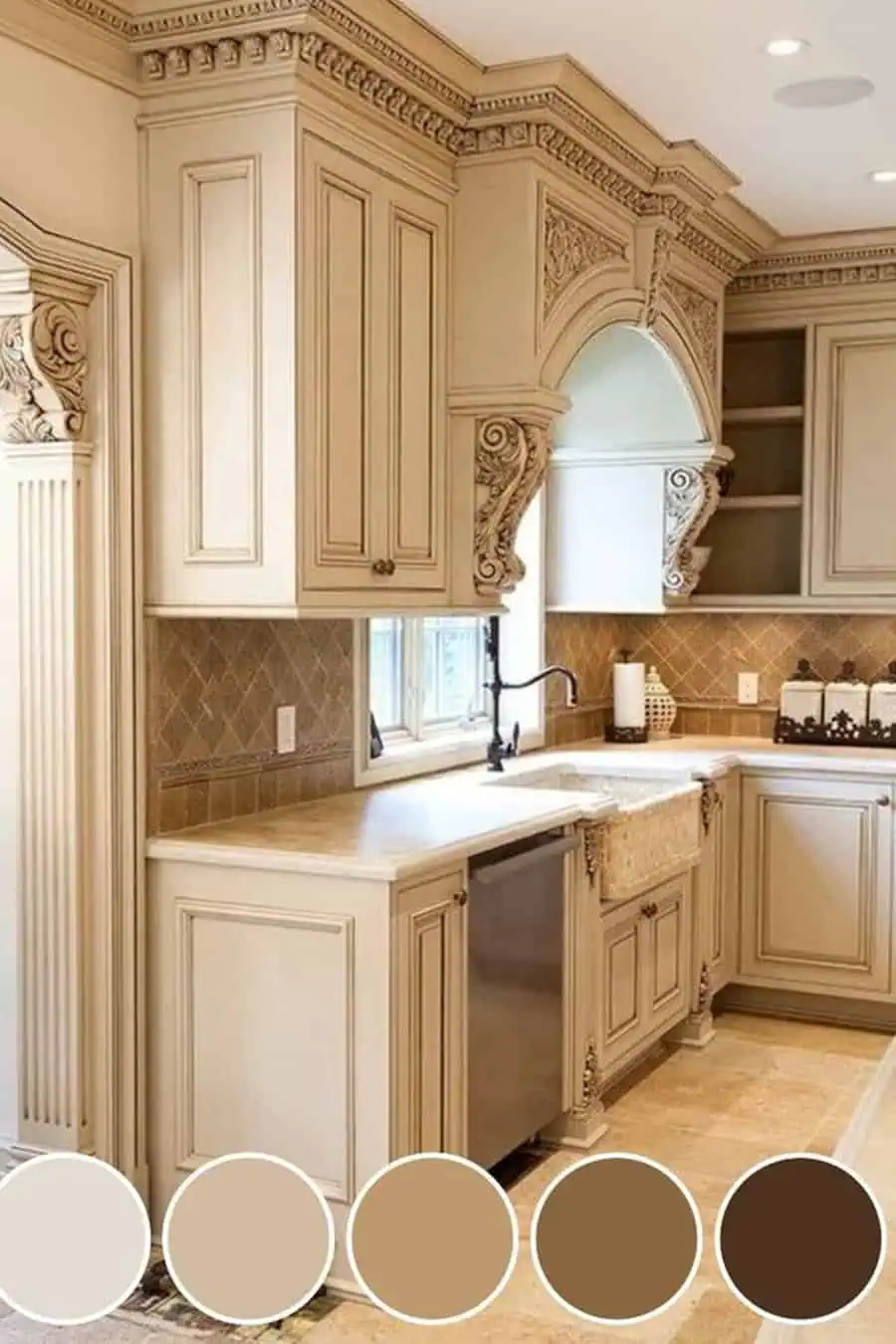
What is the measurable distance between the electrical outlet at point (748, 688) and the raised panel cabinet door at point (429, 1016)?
2.61 meters

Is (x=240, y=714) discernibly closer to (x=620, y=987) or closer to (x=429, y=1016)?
(x=429, y=1016)

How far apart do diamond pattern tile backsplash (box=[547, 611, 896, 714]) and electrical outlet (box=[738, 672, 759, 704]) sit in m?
0.02

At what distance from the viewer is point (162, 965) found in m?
2.95

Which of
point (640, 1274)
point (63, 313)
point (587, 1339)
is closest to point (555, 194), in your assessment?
point (63, 313)

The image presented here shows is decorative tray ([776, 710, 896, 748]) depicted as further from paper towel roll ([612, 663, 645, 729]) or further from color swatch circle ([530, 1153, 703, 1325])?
color swatch circle ([530, 1153, 703, 1325])

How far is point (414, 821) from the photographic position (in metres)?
3.20

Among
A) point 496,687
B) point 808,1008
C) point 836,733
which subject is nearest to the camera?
point 496,687

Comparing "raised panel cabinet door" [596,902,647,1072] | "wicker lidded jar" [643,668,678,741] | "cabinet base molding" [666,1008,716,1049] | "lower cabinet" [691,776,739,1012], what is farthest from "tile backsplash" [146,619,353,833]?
"wicker lidded jar" [643,668,678,741]

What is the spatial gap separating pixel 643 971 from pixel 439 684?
1123 mm

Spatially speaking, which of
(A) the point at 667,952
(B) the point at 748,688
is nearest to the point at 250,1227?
(A) the point at 667,952

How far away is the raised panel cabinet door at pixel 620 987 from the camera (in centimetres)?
365

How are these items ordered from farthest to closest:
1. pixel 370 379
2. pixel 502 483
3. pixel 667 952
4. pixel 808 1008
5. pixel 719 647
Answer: pixel 719 647, pixel 808 1008, pixel 667 952, pixel 502 483, pixel 370 379

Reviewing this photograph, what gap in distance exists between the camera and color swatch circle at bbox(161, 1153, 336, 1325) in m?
0.71

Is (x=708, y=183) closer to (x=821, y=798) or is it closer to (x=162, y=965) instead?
(x=821, y=798)
